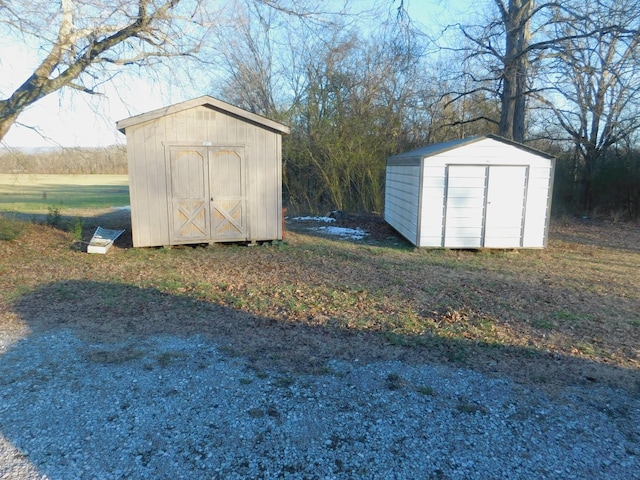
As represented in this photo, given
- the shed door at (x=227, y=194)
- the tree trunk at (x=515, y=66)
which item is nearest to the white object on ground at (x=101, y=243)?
the shed door at (x=227, y=194)

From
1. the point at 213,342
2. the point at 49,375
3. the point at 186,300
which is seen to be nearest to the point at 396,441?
the point at 213,342

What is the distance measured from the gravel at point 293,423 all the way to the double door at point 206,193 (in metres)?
5.76

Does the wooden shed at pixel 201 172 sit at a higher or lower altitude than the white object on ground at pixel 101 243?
higher

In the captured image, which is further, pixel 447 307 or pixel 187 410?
pixel 447 307

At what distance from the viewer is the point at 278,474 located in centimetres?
251

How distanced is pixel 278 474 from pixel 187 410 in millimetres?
1004

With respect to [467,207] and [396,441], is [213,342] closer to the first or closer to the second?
[396,441]

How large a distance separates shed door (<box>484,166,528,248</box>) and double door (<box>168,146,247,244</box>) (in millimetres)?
5500

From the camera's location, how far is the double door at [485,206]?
30.6 feet

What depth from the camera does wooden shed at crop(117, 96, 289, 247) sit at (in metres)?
9.24

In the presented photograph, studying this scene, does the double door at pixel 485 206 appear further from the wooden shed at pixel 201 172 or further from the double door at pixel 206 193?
the double door at pixel 206 193

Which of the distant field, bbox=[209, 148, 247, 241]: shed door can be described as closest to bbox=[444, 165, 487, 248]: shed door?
bbox=[209, 148, 247, 241]: shed door

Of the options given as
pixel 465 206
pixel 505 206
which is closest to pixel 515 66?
pixel 505 206

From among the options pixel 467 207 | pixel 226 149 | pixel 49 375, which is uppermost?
pixel 226 149
